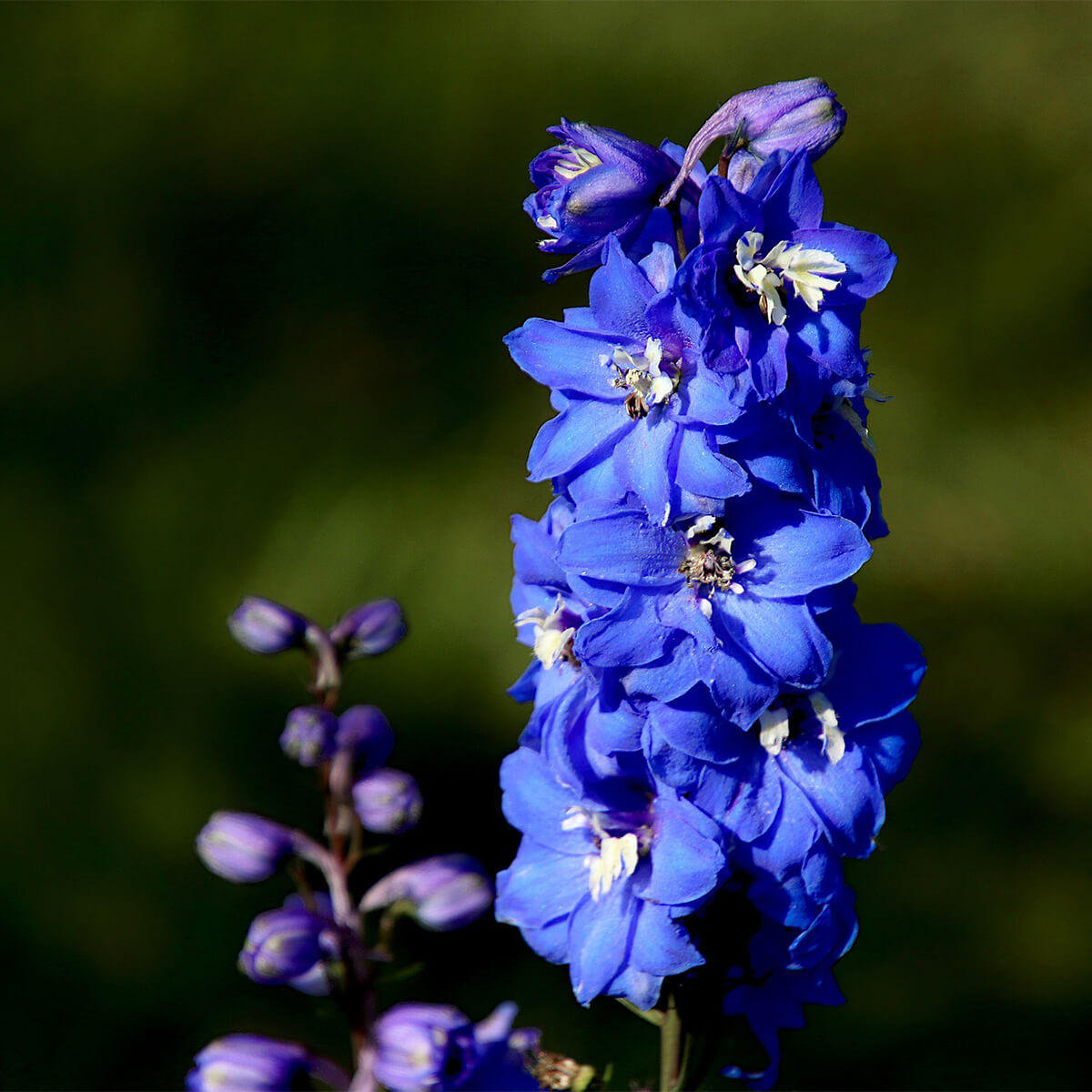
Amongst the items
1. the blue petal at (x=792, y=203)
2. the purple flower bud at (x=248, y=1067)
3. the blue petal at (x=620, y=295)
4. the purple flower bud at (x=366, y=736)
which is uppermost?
the blue petal at (x=792, y=203)

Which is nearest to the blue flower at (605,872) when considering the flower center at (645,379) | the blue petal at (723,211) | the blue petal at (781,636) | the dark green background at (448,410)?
the blue petal at (781,636)

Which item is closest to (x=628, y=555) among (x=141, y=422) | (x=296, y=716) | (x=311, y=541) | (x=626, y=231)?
(x=626, y=231)

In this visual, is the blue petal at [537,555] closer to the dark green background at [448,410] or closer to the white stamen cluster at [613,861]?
the white stamen cluster at [613,861]

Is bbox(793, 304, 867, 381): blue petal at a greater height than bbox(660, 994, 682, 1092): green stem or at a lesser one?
greater

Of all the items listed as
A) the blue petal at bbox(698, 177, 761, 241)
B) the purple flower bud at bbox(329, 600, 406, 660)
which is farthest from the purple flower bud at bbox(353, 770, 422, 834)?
the blue petal at bbox(698, 177, 761, 241)

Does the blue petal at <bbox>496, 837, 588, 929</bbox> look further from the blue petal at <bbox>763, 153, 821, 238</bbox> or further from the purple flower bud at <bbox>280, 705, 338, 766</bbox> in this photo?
the blue petal at <bbox>763, 153, 821, 238</bbox>

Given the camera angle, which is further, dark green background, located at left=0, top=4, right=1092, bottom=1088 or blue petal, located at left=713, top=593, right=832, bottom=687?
dark green background, located at left=0, top=4, right=1092, bottom=1088
